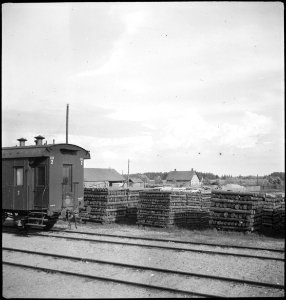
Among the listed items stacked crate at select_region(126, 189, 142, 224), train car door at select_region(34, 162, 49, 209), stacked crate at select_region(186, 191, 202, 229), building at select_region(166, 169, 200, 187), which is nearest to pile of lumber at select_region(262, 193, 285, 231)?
stacked crate at select_region(186, 191, 202, 229)

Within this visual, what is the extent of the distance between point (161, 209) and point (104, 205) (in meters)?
3.37

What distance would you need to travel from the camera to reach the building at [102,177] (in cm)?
5909

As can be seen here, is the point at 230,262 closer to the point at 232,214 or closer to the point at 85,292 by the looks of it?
the point at 85,292

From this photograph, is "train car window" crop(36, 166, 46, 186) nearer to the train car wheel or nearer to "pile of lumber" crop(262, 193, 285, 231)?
the train car wheel

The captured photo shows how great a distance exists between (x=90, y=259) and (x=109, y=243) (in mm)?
2298

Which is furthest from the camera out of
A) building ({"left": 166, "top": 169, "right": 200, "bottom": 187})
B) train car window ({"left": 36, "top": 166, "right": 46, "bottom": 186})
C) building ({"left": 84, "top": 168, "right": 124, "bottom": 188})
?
building ({"left": 166, "top": 169, "right": 200, "bottom": 187})

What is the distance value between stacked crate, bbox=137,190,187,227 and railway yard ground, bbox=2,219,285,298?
2463 millimetres

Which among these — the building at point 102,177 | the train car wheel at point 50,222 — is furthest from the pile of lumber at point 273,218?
the building at point 102,177

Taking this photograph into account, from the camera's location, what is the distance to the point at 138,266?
28.0 feet

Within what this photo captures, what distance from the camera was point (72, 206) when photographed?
14.2m

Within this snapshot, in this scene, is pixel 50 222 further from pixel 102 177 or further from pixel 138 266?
pixel 102 177

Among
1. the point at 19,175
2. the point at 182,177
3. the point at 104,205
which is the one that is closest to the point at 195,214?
the point at 104,205

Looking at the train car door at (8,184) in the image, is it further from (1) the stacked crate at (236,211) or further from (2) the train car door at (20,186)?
(1) the stacked crate at (236,211)

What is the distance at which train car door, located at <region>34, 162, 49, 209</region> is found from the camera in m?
12.9
